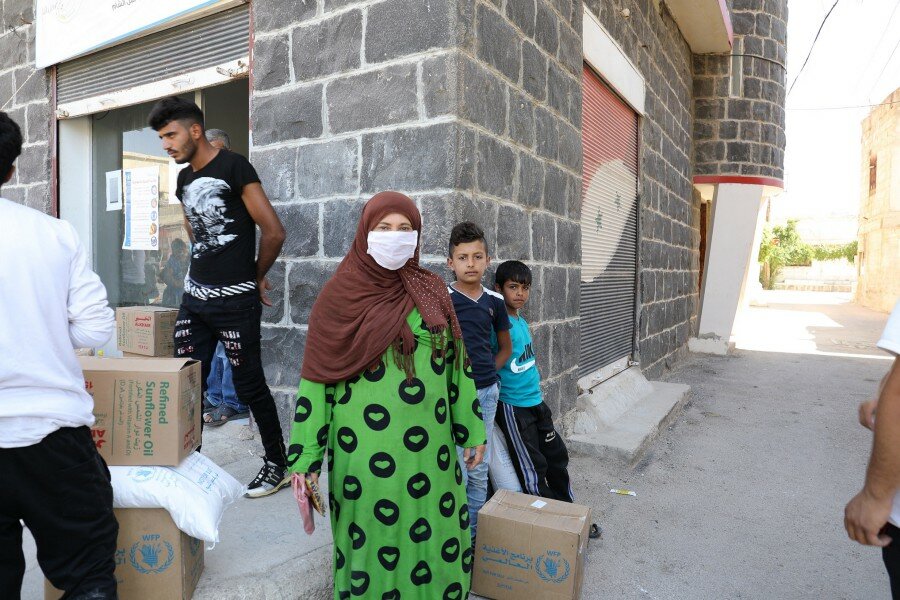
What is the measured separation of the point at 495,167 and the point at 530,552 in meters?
1.90

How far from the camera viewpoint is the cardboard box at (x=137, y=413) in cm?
203

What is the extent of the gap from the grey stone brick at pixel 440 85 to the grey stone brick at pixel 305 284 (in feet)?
3.16

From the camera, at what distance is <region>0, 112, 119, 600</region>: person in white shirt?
1.59 m

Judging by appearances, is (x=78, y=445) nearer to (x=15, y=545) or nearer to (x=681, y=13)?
(x=15, y=545)

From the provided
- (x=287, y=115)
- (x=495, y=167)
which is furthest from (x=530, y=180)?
(x=287, y=115)

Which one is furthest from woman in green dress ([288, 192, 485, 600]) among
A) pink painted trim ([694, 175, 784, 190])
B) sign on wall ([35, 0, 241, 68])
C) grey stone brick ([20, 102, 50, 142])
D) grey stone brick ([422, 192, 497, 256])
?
pink painted trim ([694, 175, 784, 190])

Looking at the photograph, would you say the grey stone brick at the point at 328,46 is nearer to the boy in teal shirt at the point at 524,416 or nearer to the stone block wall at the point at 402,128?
the stone block wall at the point at 402,128

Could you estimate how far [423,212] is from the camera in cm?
306

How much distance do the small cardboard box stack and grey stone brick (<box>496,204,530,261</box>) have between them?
185 cm

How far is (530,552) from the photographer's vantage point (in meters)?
2.42

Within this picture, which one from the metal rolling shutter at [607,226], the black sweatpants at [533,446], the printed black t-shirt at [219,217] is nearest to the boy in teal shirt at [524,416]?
the black sweatpants at [533,446]

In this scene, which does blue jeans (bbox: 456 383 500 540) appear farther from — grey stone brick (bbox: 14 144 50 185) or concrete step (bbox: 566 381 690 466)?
grey stone brick (bbox: 14 144 50 185)

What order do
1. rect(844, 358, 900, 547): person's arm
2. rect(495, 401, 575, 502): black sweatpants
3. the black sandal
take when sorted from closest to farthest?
rect(844, 358, 900, 547): person's arm → rect(495, 401, 575, 502): black sweatpants → the black sandal

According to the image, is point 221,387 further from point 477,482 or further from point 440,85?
point 440,85
